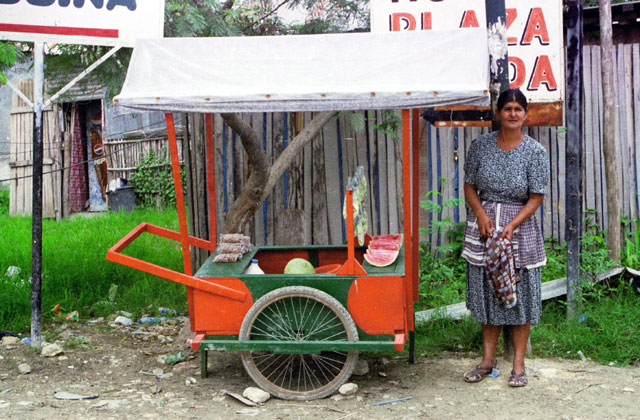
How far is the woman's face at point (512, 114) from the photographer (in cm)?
406

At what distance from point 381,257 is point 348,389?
880mm

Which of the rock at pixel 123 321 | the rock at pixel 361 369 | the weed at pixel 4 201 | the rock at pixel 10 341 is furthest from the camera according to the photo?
the weed at pixel 4 201

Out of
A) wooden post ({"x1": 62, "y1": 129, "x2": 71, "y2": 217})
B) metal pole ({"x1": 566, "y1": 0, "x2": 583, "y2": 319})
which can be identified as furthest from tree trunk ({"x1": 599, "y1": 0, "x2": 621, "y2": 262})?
wooden post ({"x1": 62, "y1": 129, "x2": 71, "y2": 217})

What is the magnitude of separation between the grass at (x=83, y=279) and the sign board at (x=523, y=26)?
11.0 ft

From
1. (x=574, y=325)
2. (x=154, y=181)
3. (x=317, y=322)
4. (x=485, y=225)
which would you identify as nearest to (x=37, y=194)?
(x=317, y=322)

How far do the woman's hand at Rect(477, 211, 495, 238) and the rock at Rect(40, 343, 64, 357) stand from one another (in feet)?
10.8

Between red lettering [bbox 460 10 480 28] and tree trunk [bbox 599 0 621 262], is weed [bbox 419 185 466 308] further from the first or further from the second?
red lettering [bbox 460 10 480 28]

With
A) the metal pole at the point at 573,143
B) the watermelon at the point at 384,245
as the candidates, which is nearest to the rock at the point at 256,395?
the watermelon at the point at 384,245

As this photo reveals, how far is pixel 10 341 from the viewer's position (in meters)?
5.21

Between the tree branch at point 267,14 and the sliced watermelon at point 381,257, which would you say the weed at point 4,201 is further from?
the sliced watermelon at point 381,257

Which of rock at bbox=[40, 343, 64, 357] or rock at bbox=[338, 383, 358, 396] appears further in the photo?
rock at bbox=[40, 343, 64, 357]

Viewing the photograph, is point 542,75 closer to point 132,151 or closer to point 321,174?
point 321,174

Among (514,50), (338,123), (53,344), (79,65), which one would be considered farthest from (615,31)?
(53,344)

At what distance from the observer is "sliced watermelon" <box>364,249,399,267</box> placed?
429 centimetres
